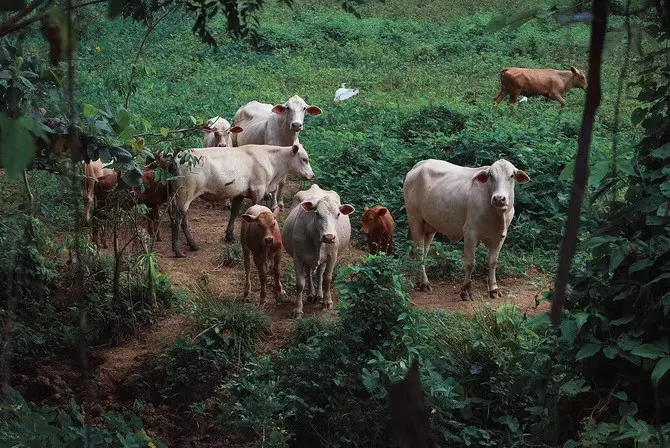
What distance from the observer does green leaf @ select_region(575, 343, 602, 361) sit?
16.8 feet

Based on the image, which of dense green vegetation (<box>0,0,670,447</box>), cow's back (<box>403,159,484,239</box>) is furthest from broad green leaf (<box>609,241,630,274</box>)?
cow's back (<box>403,159,484,239</box>)

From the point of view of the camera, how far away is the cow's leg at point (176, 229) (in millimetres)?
9969

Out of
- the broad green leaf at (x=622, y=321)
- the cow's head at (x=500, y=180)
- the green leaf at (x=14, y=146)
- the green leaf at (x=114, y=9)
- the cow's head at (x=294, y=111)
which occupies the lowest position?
the broad green leaf at (x=622, y=321)

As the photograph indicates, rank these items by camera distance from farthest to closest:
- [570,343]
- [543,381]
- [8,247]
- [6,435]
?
[8,247]
[543,381]
[570,343]
[6,435]

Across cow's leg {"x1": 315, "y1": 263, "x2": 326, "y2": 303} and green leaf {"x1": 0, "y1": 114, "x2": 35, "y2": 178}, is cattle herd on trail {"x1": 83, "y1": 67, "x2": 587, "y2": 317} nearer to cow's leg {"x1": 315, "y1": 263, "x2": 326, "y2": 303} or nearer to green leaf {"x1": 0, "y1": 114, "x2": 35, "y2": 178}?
cow's leg {"x1": 315, "y1": 263, "x2": 326, "y2": 303}

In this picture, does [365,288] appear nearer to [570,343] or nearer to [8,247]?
[570,343]

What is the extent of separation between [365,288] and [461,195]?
87.2 inches

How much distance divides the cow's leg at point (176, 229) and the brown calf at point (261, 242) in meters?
1.31

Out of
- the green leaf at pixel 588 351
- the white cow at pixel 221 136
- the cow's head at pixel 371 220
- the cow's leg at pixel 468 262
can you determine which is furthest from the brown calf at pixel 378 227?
the green leaf at pixel 588 351

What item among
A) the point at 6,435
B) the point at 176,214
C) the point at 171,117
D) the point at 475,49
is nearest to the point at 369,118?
the point at 171,117

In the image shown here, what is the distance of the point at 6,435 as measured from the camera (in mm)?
4539

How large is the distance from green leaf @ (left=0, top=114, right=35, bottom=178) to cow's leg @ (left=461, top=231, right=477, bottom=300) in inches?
320

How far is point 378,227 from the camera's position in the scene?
9602 mm

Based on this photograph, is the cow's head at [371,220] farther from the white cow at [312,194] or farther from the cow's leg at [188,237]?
the cow's leg at [188,237]
